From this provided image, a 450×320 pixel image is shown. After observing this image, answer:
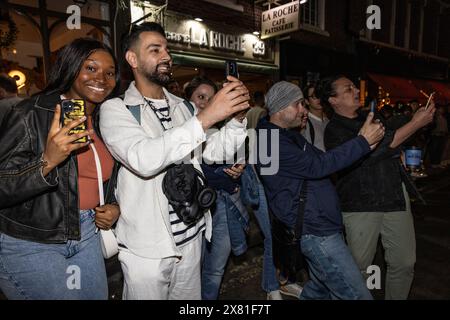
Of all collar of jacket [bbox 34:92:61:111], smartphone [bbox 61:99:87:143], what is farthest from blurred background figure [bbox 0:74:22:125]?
smartphone [bbox 61:99:87:143]

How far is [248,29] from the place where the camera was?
10367 mm

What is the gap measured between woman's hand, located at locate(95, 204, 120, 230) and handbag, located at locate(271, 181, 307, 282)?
4.47ft

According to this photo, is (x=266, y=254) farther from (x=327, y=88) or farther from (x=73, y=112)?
(x=73, y=112)

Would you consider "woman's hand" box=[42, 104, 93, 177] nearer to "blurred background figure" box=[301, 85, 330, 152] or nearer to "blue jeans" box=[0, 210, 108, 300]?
"blue jeans" box=[0, 210, 108, 300]

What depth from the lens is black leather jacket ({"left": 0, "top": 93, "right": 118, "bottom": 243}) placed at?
169 cm

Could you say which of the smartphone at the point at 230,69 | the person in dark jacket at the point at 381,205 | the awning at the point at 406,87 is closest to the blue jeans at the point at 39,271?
the smartphone at the point at 230,69

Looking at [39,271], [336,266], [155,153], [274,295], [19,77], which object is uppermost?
[19,77]

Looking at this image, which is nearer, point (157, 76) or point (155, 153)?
point (155, 153)

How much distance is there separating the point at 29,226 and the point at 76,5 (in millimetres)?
6713

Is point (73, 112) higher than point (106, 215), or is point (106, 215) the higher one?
point (73, 112)

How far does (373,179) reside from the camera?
9.63 ft

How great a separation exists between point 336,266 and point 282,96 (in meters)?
1.46

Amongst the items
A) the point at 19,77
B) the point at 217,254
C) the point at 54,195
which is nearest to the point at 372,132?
the point at 217,254

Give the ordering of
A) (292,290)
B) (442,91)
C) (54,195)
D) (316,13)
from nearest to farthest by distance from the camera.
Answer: (54,195) < (292,290) < (316,13) < (442,91)
